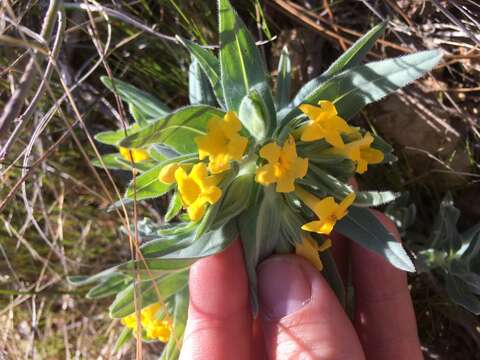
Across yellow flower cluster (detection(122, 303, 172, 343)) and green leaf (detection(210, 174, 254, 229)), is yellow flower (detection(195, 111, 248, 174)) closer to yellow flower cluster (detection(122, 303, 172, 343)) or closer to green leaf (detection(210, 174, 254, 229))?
green leaf (detection(210, 174, 254, 229))

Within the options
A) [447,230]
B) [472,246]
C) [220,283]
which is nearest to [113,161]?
[220,283]

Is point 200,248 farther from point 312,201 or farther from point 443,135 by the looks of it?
point 443,135

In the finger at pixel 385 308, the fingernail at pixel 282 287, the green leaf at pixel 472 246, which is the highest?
the fingernail at pixel 282 287

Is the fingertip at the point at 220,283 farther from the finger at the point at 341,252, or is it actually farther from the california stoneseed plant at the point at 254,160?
the finger at the point at 341,252

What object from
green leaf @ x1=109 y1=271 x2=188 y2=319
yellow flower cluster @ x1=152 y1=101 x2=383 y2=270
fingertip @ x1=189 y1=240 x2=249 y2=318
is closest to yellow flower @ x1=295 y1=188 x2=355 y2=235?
yellow flower cluster @ x1=152 y1=101 x2=383 y2=270

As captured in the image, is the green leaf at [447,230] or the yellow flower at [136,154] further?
the green leaf at [447,230]

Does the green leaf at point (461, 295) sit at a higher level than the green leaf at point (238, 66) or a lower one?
lower

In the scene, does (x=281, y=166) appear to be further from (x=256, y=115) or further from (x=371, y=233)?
(x=371, y=233)

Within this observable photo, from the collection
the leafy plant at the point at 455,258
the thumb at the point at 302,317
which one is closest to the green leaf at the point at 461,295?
the leafy plant at the point at 455,258
